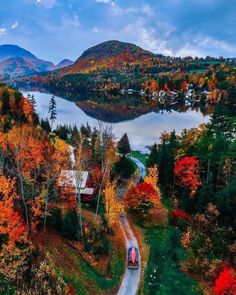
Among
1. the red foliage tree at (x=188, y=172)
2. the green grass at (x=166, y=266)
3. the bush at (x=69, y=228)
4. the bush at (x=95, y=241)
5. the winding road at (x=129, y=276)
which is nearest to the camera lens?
the winding road at (x=129, y=276)

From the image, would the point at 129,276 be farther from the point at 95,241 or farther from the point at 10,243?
the point at 10,243

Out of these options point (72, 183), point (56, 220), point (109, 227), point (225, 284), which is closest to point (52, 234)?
point (56, 220)

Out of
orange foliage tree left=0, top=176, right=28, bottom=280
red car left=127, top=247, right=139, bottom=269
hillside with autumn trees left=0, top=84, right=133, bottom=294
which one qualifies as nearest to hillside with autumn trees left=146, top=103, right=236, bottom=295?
red car left=127, top=247, right=139, bottom=269

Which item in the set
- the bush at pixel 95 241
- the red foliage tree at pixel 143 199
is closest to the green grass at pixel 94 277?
the bush at pixel 95 241

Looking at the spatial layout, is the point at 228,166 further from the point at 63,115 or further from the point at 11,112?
the point at 63,115

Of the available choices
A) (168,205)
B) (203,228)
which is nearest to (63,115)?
(168,205)

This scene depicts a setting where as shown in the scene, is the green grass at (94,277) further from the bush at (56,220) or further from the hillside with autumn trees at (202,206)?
the bush at (56,220)

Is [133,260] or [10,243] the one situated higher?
[10,243]

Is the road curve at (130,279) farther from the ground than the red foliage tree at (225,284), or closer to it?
closer to it
